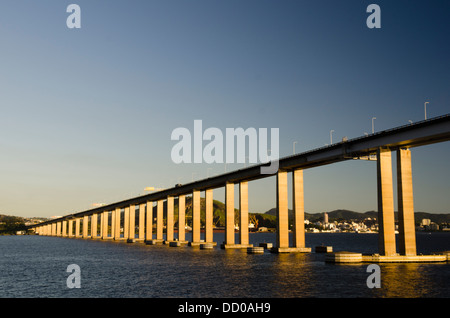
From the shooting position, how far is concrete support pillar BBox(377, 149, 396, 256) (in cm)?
7275

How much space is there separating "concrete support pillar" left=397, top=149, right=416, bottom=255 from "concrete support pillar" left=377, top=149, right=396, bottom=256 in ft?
4.84

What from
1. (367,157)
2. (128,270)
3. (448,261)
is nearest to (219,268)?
(128,270)

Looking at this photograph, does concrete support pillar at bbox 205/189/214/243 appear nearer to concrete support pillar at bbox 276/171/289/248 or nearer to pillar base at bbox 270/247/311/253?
pillar base at bbox 270/247/311/253

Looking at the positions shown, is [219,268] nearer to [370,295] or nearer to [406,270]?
[406,270]

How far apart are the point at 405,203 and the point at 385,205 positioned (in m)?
3.00

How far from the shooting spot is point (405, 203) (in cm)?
7244

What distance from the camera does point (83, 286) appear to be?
55344 millimetres

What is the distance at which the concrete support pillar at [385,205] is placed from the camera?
72750 millimetres
